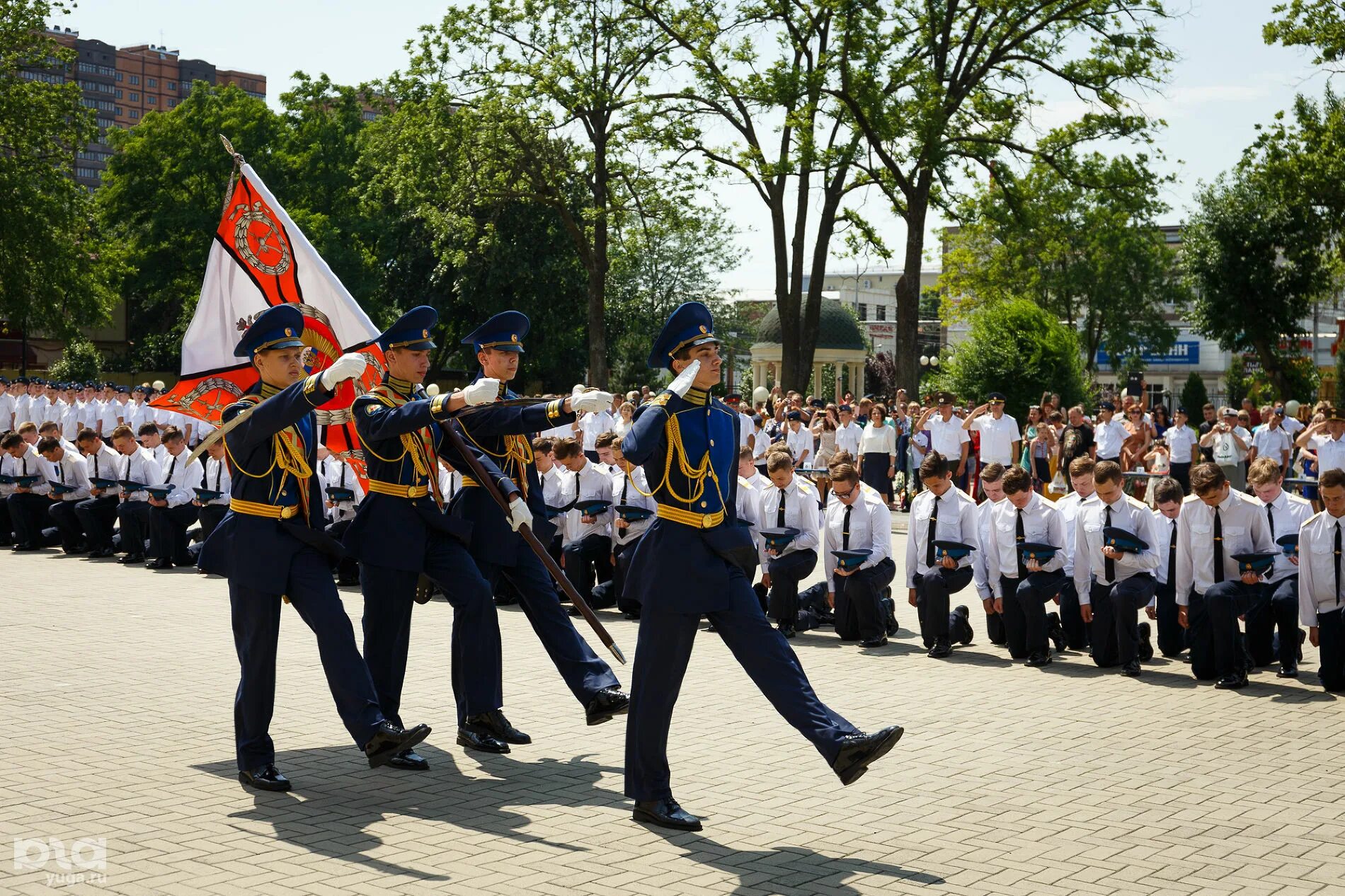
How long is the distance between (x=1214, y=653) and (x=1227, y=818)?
3.41 metres

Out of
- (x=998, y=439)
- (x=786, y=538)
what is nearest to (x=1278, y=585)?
(x=786, y=538)

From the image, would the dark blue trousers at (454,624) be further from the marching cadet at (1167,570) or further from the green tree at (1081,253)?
the green tree at (1081,253)

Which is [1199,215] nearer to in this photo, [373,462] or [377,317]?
[377,317]

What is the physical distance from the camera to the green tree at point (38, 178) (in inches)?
1542

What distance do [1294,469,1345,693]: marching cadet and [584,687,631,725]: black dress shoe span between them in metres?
4.64

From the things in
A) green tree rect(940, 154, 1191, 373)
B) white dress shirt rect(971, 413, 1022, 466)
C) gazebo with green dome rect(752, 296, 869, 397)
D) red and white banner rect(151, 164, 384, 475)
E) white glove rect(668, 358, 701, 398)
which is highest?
green tree rect(940, 154, 1191, 373)

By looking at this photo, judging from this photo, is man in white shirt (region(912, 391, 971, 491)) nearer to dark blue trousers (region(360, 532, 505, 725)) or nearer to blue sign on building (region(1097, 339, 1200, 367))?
dark blue trousers (region(360, 532, 505, 725))

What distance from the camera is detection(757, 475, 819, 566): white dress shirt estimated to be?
11695mm

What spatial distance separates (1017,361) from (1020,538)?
2342cm

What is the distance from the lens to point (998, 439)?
2222 centimetres

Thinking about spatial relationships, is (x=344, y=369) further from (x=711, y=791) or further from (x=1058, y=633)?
(x=1058, y=633)

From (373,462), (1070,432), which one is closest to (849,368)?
(1070,432)

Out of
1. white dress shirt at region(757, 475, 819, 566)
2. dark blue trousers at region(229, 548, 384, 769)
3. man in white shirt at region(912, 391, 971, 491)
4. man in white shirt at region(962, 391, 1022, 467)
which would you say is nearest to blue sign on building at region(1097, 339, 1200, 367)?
man in white shirt at region(912, 391, 971, 491)

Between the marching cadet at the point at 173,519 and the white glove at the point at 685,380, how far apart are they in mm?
10799
